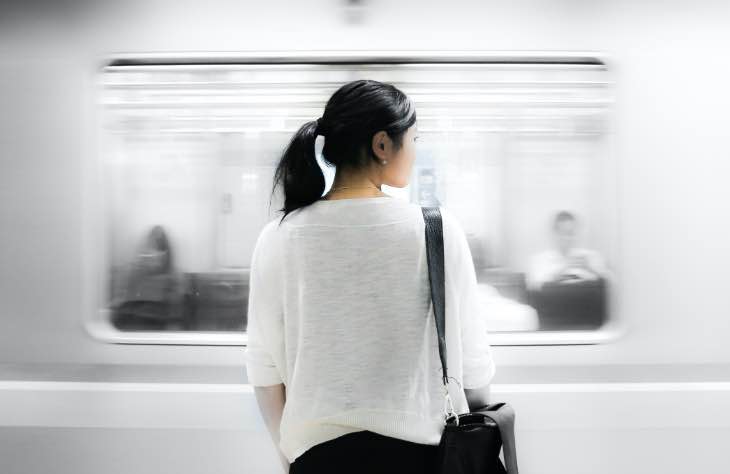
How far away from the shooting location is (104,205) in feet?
7.12

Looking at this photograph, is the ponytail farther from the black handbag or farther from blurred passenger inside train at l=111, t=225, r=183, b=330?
blurred passenger inside train at l=111, t=225, r=183, b=330

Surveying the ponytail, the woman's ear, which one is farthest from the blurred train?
the woman's ear

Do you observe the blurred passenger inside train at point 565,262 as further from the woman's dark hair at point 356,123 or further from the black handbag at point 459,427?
the woman's dark hair at point 356,123

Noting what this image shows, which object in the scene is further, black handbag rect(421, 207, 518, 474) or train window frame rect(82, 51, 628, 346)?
train window frame rect(82, 51, 628, 346)

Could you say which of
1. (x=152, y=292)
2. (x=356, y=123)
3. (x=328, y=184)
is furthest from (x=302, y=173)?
(x=152, y=292)

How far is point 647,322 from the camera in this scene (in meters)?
2.12

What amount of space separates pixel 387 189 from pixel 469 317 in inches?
40.4

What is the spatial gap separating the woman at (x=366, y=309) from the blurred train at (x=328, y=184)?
0.93 meters

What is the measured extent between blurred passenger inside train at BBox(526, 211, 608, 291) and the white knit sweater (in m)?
1.02

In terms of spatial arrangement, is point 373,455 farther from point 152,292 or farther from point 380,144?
point 152,292

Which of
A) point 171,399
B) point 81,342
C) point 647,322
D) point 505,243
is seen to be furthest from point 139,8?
point 647,322

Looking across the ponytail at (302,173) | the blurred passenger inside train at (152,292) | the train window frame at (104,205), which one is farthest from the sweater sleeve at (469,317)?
the blurred passenger inside train at (152,292)

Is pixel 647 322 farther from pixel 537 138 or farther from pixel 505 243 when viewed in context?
pixel 537 138

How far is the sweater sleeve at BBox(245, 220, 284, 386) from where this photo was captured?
1.25 m
